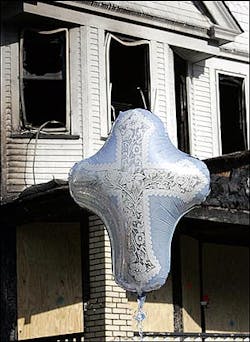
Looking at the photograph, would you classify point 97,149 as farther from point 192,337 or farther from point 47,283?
point 192,337

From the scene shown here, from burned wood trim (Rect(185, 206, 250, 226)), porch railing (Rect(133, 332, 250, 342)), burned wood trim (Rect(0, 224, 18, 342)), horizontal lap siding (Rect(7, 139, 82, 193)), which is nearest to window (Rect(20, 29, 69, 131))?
horizontal lap siding (Rect(7, 139, 82, 193))

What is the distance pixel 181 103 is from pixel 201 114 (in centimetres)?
40

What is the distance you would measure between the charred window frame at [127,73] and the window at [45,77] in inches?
29.8

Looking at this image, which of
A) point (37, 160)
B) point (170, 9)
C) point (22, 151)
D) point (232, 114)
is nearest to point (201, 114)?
point (232, 114)

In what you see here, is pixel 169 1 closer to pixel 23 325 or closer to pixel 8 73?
pixel 8 73

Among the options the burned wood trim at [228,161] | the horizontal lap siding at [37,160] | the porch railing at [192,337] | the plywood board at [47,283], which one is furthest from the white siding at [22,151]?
the porch railing at [192,337]

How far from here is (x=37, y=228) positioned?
1438 centimetres

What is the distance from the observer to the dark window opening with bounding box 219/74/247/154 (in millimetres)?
17578

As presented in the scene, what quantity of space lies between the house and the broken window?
2 centimetres

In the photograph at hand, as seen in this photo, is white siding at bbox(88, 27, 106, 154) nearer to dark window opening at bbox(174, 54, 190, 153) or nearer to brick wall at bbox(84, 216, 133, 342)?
dark window opening at bbox(174, 54, 190, 153)

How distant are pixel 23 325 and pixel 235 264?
418 cm

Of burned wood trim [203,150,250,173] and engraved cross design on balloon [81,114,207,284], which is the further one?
burned wood trim [203,150,250,173]

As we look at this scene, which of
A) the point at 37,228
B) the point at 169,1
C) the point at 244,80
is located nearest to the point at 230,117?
the point at 244,80

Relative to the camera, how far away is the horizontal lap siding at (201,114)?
54.7 feet
